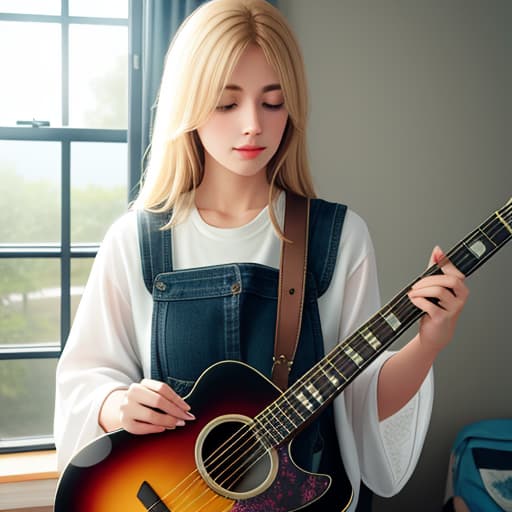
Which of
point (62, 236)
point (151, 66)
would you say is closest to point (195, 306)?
point (151, 66)

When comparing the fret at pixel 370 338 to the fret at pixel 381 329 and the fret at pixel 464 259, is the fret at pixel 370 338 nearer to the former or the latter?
the fret at pixel 381 329

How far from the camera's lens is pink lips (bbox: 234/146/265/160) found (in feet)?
3.68

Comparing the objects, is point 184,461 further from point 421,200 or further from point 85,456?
point 421,200

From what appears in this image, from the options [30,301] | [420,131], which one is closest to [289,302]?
[420,131]

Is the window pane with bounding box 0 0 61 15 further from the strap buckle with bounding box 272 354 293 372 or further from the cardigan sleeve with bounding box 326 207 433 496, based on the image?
the strap buckle with bounding box 272 354 293 372

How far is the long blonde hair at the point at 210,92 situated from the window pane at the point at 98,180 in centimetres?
113

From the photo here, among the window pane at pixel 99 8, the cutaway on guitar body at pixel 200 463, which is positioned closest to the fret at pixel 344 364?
the cutaway on guitar body at pixel 200 463

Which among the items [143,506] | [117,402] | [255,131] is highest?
[255,131]

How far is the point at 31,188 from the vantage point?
2.51 meters

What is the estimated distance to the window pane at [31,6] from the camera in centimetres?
233

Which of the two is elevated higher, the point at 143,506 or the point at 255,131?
the point at 255,131

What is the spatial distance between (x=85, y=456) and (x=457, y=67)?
1.87 m

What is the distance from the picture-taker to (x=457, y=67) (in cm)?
235

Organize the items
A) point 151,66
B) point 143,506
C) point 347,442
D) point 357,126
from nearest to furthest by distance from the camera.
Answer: point 143,506
point 347,442
point 151,66
point 357,126
